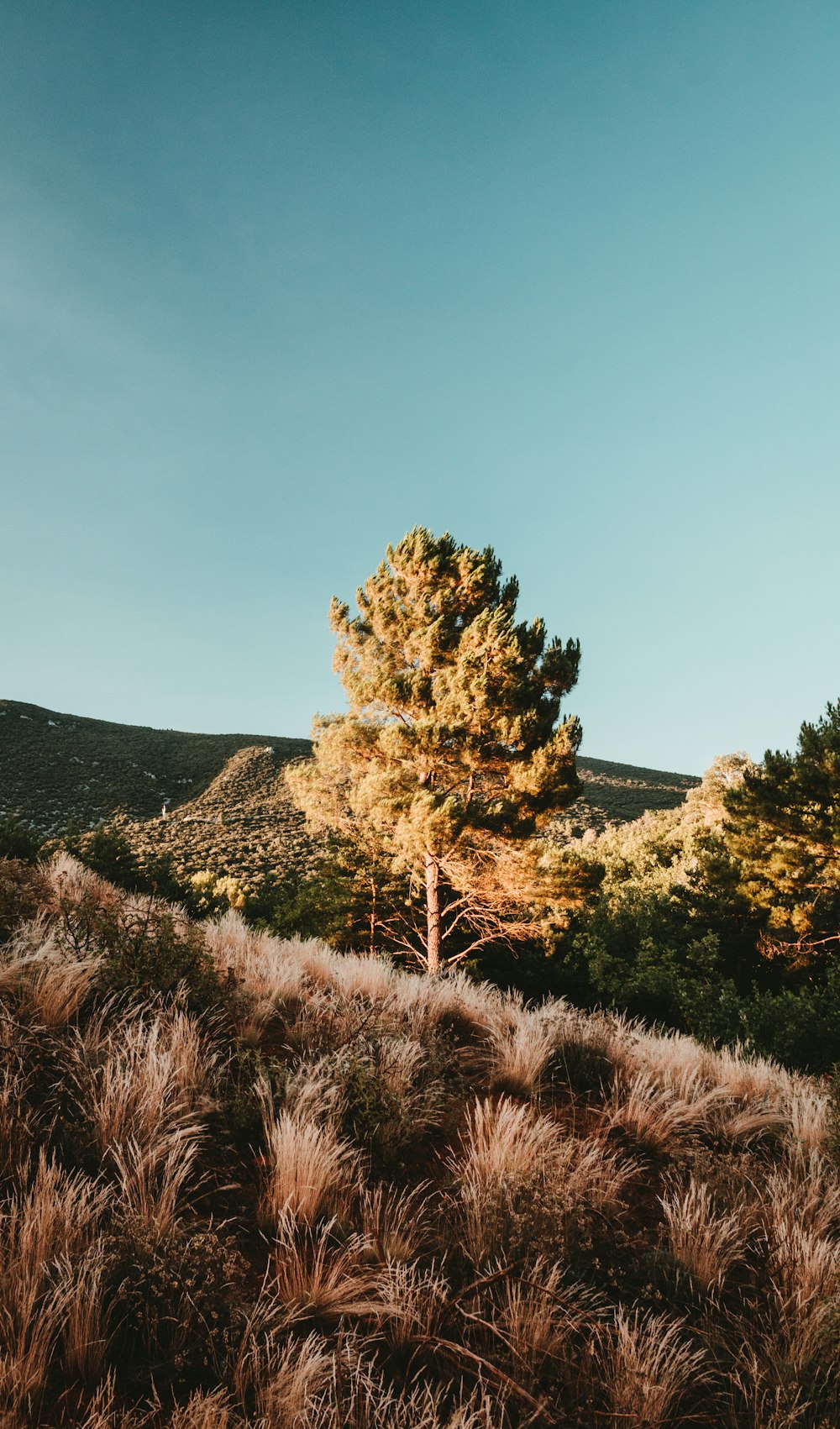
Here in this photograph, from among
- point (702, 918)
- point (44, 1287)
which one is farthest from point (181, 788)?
point (44, 1287)

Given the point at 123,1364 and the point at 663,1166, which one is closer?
the point at 123,1364

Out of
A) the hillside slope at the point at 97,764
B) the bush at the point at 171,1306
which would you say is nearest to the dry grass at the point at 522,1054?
the bush at the point at 171,1306

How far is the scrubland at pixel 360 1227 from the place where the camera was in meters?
1.75

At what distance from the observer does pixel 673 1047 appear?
582 cm

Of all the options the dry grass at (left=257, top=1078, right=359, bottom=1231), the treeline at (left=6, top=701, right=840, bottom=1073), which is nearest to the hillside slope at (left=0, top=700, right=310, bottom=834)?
the treeline at (left=6, top=701, right=840, bottom=1073)

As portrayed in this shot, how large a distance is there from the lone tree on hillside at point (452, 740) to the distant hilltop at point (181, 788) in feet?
61.9

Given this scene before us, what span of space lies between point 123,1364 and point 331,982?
4.11 m

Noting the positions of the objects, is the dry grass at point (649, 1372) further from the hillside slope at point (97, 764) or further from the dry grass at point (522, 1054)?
the hillside slope at point (97, 764)

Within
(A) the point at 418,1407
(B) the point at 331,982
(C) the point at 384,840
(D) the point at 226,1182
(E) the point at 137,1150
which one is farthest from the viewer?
(C) the point at 384,840

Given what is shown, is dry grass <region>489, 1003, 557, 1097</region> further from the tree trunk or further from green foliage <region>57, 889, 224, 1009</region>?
the tree trunk

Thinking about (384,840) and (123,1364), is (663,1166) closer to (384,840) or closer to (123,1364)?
(123,1364)

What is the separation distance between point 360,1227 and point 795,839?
63.5 feet

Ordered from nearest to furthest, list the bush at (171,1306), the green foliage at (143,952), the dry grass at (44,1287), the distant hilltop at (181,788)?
the dry grass at (44,1287) → the bush at (171,1306) → the green foliage at (143,952) → the distant hilltop at (181,788)

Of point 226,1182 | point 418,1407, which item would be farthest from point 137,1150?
point 418,1407
